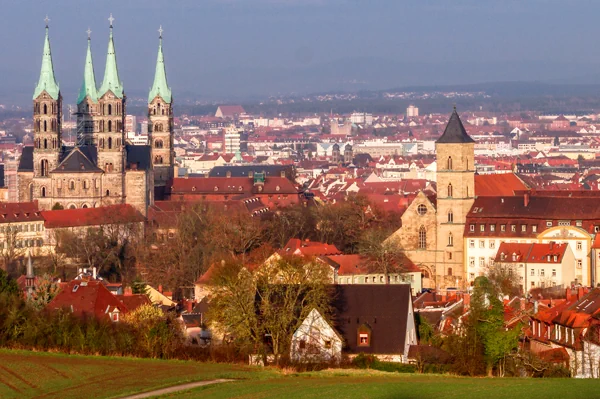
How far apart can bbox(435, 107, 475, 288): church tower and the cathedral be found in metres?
27.8

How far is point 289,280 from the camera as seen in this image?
2031 inches

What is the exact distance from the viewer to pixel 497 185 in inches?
3669

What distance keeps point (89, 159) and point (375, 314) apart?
201 feet

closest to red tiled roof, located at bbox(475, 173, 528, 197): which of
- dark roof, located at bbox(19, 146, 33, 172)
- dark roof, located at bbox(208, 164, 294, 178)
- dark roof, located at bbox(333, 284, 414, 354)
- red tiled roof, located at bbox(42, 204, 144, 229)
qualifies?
red tiled roof, located at bbox(42, 204, 144, 229)

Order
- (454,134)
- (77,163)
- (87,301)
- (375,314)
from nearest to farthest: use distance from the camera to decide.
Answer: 1. (375,314)
2. (87,301)
3. (454,134)
4. (77,163)

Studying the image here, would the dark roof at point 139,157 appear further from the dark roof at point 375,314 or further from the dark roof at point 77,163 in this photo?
the dark roof at point 375,314

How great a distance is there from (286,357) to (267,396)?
1144 centimetres

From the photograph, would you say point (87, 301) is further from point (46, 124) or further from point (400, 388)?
point (46, 124)

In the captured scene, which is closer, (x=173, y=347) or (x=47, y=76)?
(x=173, y=347)

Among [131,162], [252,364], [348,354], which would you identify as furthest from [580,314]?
[131,162]

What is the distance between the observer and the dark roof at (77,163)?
109m

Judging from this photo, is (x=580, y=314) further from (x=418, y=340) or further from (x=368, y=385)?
(x=368, y=385)

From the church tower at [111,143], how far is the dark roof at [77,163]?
0.62 metres

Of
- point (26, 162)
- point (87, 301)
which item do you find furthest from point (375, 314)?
point (26, 162)
